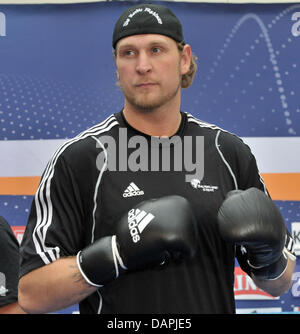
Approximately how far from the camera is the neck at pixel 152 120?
1418mm

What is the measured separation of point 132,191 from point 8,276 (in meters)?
0.65

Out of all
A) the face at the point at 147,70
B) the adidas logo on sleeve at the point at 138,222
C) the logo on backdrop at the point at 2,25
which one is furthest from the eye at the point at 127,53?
the logo on backdrop at the point at 2,25

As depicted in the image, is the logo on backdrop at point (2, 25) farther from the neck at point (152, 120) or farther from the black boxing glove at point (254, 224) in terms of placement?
the black boxing glove at point (254, 224)

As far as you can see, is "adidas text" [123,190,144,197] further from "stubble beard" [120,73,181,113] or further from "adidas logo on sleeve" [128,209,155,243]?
"stubble beard" [120,73,181,113]

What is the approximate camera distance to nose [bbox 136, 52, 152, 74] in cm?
135

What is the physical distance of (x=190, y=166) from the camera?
4.57 feet

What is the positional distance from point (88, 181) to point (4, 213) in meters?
1.09

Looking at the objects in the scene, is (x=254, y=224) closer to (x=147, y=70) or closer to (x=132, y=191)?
(x=132, y=191)

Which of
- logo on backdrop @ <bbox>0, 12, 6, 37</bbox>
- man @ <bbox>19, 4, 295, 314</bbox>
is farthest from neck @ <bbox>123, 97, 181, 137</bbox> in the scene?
logo on backdrop @ <bbox>0, 12, 6, 37</bbox>

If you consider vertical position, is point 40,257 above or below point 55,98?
below

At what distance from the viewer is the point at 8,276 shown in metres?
1.68

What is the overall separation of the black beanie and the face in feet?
0.05
